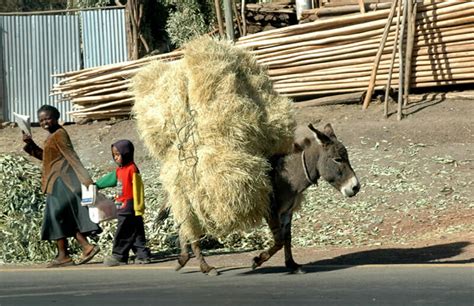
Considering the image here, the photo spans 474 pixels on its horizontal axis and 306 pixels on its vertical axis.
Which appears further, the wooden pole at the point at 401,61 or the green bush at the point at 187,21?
the green bush at the point at 187,21

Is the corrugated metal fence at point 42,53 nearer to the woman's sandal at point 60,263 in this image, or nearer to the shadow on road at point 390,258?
the woman's sandal at point 60,263

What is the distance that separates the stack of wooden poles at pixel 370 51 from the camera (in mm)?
18234

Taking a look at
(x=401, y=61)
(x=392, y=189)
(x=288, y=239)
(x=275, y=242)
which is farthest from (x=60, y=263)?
(x=401, y=61)

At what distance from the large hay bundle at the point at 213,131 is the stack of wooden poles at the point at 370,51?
7457mm

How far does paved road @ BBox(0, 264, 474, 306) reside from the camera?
9062mm

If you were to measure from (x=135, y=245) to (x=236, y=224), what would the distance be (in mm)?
2137

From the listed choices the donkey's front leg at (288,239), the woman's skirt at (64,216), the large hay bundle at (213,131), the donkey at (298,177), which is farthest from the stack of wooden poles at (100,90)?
the donkey's front leg at (288,239)

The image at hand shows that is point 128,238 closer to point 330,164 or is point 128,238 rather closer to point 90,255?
point 90,255

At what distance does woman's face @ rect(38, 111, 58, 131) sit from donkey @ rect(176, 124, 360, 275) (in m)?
2.53

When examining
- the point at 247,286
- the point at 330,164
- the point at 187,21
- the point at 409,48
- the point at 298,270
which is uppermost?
the point at 187,21

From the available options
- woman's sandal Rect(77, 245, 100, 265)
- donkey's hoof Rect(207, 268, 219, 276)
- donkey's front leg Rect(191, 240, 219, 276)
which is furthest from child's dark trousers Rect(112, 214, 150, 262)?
donkey's hoof Rect(207, 268, 219, 276)

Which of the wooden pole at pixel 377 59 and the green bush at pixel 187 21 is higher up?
the green bush at pixel 187 21

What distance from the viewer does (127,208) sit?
39.5 feet

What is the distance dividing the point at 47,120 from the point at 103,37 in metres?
11.1
